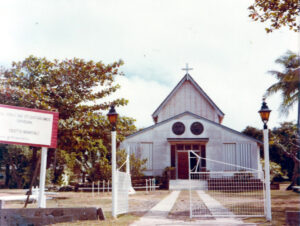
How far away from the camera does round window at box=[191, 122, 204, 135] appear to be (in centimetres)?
2767

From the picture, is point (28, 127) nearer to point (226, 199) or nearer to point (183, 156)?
point (226, 199)

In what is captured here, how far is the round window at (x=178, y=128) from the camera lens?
1093 inches

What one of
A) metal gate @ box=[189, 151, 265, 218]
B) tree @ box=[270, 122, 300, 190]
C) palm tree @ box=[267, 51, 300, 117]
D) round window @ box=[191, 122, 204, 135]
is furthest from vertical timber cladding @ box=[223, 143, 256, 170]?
palm tree @ box=[267, 51, 300, 117]

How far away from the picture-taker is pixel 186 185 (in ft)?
83.8

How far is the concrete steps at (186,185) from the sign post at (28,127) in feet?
56.9

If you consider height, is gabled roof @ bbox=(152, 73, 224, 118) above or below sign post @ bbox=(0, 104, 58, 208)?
above

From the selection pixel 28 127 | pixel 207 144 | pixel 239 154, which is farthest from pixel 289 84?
pixel 28 127

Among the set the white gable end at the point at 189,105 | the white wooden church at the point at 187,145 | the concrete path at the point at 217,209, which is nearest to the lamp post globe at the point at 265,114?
the concrete path at the point at 217,209

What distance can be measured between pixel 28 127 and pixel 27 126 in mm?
39

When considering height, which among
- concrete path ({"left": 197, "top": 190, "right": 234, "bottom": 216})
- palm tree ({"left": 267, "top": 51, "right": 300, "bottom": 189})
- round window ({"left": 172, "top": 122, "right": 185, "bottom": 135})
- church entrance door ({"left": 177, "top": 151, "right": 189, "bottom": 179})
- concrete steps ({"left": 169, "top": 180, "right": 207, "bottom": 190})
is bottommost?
concrete path ({"left": 197, "top": 190, "right": 234, "bottom": 216})

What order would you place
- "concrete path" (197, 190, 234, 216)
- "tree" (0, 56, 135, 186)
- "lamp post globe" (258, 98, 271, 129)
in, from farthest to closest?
"tree" (0, 56, 135, 186)
"concrete path" (197, 190, 234, 216)
"lamp post globe" (258, 98, 271, 129)

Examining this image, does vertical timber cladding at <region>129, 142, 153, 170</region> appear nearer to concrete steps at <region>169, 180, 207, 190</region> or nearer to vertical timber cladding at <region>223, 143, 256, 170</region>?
concrete steps at <region>169, 180, 207, 190</region>

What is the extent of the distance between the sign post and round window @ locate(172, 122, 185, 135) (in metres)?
19.5

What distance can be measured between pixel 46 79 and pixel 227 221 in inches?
466
